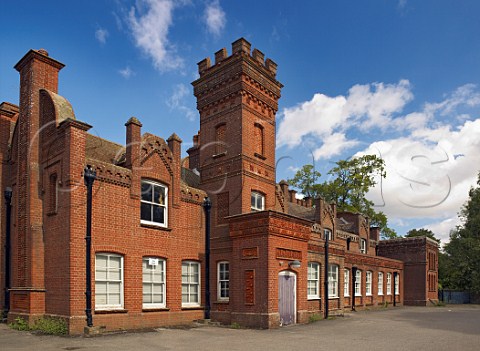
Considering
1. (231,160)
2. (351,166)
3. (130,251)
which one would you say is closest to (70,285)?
(130,251)

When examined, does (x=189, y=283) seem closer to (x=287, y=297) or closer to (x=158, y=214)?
(x=158, y=214)

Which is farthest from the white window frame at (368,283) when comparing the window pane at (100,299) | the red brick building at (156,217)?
the window pane at (100,299)

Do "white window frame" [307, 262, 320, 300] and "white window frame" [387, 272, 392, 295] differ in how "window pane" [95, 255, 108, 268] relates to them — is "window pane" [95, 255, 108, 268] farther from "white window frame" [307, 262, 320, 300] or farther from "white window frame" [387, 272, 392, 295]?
"white window frame" [387, 272, 392, 295]

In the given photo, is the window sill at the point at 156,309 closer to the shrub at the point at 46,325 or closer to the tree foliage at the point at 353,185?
the shrub at the point at 46,325

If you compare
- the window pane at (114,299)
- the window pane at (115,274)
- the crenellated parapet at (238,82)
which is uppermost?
the crenellated parapet at (238,82)

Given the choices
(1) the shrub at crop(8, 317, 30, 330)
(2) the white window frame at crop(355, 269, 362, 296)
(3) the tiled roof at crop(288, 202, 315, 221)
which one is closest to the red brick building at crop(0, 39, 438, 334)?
(1) the shrub at crop(8, 317, 30, 330)

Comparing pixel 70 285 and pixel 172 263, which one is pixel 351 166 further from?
pixel 70 285

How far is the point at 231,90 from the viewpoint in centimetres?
2258

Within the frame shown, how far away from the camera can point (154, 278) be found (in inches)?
760

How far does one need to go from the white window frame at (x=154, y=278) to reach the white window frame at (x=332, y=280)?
11.1 m

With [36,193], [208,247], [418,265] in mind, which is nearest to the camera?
[36,193]

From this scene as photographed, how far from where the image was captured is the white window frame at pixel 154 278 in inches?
744

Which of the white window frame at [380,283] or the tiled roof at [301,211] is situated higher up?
the tiled roof at [301,211]

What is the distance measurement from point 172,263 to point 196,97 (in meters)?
9.19
